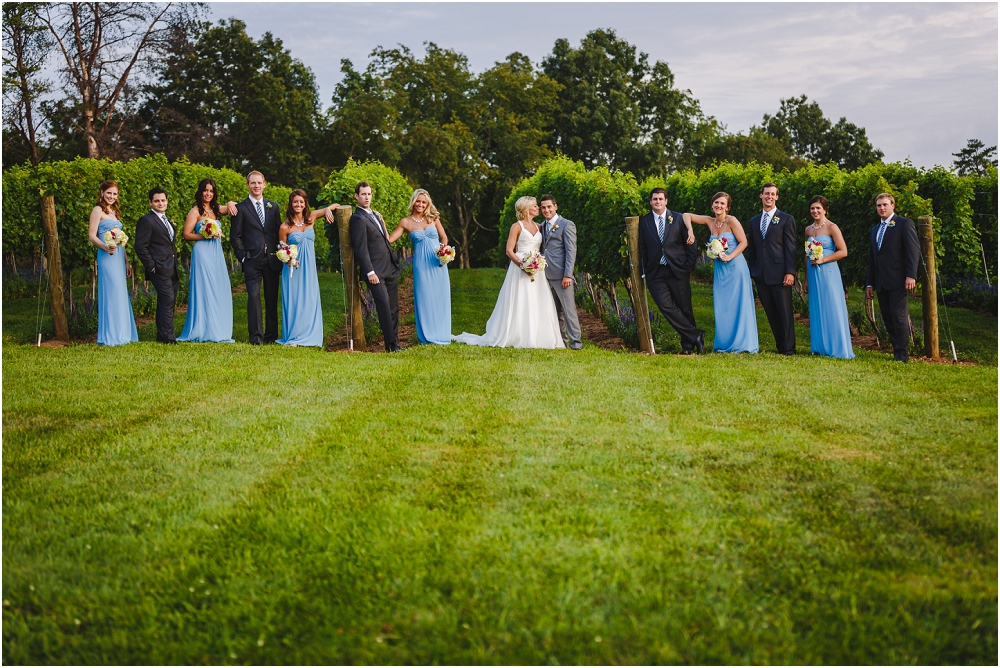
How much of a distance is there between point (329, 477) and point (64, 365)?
16.9ft

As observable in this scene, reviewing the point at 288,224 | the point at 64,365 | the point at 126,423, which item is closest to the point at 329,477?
the point at 126,423

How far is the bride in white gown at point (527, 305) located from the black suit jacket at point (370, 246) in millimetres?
1568

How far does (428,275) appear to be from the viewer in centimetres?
1109

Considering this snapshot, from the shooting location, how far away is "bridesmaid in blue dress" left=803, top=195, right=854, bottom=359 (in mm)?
10141

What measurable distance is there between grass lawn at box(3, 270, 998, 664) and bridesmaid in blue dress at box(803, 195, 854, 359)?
241cm

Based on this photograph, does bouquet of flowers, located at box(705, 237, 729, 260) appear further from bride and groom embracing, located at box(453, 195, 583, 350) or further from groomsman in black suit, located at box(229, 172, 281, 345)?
groomsman in black suit, located at box(229, 172, 281, 345)

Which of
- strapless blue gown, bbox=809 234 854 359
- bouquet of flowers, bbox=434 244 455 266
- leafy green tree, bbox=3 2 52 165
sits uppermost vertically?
leafy green tree, bbox=3 2 52 165

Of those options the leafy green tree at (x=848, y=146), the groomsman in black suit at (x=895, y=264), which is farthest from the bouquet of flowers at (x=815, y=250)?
the leafy green tree at (x=848, y=146)

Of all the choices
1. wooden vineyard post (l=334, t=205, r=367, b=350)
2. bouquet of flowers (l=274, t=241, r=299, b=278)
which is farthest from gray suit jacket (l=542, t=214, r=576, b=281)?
bouquet of flowers (l=274, t=241, r=299, b=278)

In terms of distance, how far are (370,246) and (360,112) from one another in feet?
107

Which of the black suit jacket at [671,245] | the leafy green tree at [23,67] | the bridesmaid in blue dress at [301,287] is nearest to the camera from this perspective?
the black suit jacket at [671,245]

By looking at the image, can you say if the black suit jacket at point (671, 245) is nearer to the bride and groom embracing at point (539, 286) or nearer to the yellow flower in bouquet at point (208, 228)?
the bride and groom embracing at point (539, 286)

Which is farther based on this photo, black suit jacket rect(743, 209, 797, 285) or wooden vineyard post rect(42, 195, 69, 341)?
wooden vineyard post rect(42, 195, 69, 341)

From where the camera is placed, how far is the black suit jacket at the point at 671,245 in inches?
415
